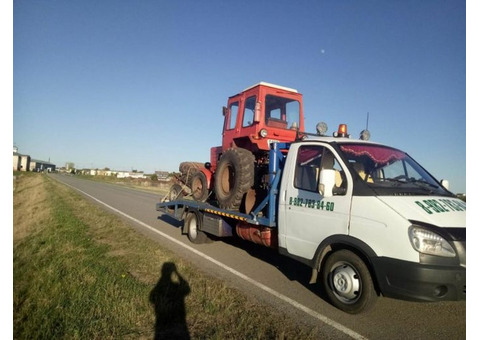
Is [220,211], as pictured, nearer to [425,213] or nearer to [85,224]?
[425,213]

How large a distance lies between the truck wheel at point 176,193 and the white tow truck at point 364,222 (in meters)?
4.47

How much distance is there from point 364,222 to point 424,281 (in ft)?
2.88

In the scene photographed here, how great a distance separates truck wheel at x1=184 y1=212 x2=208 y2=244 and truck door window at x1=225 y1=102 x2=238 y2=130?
259cm

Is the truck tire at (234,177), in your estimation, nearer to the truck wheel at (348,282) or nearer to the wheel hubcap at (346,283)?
the truck wheel at (348,282)

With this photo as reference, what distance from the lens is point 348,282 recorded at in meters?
4.04

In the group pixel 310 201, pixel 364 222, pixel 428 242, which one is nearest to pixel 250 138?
pixel 310 201

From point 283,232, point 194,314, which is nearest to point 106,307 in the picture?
point 194,314

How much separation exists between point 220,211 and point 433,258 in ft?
14.0

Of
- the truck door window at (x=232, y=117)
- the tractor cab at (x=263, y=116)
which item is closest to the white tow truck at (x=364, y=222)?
the tractor cab at (x=263, y=116)

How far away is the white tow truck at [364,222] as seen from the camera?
11.2 feet

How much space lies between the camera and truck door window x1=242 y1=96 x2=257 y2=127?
289 inches

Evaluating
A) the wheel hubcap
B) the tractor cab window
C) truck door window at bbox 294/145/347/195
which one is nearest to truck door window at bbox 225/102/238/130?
the tractor cab window

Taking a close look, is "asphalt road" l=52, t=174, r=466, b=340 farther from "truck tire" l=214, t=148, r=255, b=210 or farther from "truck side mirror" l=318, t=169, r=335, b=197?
"truck side mirror" l=318, t=169, r=335, b=197

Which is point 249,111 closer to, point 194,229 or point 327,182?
point 194,229
